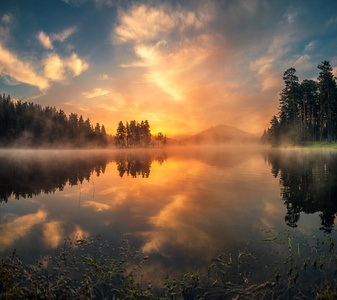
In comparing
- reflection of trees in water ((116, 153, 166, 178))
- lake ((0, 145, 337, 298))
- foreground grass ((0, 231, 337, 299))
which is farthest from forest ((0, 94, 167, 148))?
foreground grass ((0, 231, 337, 299))

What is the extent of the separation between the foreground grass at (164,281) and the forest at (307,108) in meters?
77.7

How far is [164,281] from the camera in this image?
5.02 meters

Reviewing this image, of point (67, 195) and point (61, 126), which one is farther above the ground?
point (61, 126)

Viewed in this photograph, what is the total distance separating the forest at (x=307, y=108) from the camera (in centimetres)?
6669

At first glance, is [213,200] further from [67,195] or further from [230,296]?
[67,195]

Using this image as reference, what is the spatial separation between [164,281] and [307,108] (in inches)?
4088

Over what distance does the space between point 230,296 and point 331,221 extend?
27.2ft

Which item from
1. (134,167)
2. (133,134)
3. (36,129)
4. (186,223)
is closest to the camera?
(186,223)

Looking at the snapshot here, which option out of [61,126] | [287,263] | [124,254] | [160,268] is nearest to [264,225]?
[287,263]

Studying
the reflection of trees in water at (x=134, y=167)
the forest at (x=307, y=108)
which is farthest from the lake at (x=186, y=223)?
the forest at (x=307, y=108)

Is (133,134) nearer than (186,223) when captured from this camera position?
No

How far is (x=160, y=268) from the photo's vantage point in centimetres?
558

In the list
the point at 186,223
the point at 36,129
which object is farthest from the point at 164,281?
the point at 36,129

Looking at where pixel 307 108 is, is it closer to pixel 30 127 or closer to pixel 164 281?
pixel 164 281
